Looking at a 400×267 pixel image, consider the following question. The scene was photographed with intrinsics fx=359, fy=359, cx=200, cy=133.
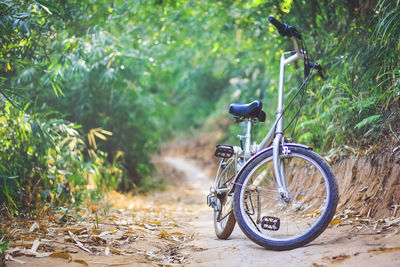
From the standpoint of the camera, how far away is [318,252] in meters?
2.15

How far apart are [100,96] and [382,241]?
5.29 metres

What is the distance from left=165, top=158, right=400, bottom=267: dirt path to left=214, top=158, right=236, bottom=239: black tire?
91mm

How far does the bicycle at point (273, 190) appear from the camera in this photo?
7.75 feet

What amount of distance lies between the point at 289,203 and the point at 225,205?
2.77 feet

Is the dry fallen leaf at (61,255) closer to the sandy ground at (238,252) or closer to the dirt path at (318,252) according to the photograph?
the sandy ground at (238,252)

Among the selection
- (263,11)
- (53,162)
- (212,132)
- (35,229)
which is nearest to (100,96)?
(53,162)

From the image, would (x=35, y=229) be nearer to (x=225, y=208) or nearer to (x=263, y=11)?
(x=225, y=208)

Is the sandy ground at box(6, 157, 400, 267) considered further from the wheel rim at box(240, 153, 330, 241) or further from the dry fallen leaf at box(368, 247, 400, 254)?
the wheel rim at box(240, 153, 330, 241)

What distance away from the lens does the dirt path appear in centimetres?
195

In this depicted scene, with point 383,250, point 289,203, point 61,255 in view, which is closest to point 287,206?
point 289,203

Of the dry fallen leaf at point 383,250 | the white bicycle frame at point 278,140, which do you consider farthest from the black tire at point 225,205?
the dry fallen leaf at point 383,250

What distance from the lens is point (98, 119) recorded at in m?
6.37

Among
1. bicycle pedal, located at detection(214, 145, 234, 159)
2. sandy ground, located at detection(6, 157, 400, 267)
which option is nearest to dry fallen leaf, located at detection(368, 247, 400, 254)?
sandy ground, located at detection(6, 157, 400, 267)

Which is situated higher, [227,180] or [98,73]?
[98,73]
